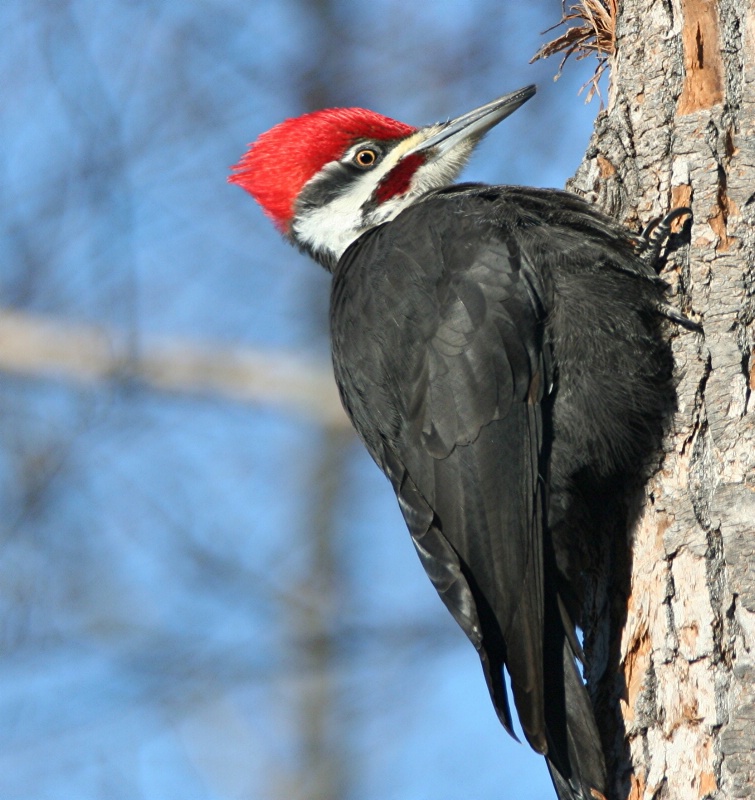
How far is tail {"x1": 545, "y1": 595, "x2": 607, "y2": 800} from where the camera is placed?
115 inches

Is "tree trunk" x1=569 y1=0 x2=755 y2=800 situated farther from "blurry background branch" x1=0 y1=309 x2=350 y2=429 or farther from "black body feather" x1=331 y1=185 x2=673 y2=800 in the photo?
"blurry background branch" x1=0 y1=309 x2=350 y2=429

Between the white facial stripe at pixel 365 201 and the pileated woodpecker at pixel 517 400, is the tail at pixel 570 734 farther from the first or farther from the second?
the white facial stripe at pixel 365 201

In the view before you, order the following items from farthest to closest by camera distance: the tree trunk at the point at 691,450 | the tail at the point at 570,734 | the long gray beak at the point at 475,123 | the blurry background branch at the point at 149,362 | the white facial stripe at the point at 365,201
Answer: the blurry background branch at the point at 149,362 → the white facial stripe at the point at 365,201 → the long gray beak at the point at 475,123 → the tail at the point at 570,734 → the tree trunk at the point at 691,450

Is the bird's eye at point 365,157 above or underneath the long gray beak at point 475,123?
above

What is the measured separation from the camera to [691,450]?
3039 millimetres

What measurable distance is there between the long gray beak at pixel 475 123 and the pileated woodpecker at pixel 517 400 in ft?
1.88

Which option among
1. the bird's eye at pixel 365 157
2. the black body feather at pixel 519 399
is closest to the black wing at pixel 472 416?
the black body feather at pixel 519 399

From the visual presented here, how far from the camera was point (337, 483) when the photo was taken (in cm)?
743

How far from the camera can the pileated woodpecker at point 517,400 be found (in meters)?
3.11

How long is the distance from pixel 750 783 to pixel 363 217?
2.47m

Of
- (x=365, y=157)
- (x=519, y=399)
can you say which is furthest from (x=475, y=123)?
(x=519, y=399)

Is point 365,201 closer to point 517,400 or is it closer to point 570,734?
point 517,400

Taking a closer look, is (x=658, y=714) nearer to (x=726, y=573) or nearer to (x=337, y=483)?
(x=726, y=573)

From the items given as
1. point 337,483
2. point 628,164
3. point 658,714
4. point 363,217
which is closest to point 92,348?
point 337,483
